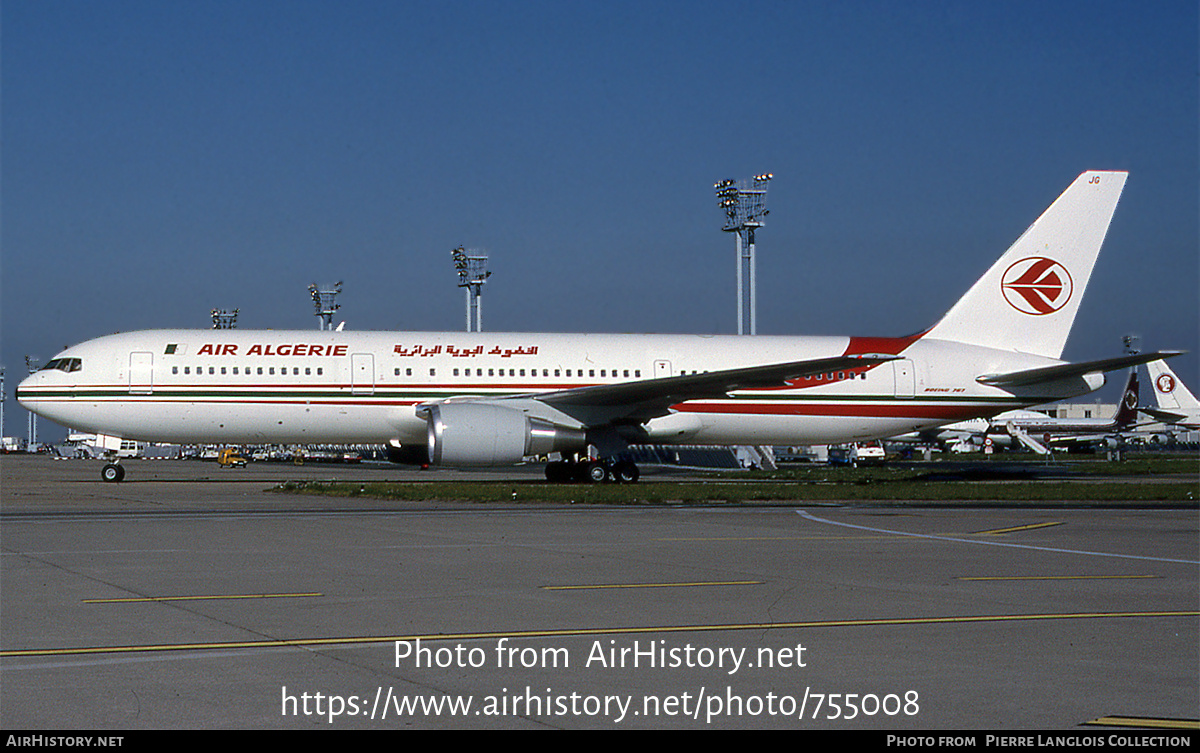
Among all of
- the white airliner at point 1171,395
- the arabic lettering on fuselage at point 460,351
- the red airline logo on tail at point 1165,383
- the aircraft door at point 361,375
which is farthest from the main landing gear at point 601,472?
the red airline logo on tail at point 1165,383

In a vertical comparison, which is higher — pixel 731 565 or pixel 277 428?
pixel 277 428

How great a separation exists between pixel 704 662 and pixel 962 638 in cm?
207

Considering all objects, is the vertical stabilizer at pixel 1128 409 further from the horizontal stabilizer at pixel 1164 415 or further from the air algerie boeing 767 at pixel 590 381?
the air algerie boeing 767 at pixel 590 381

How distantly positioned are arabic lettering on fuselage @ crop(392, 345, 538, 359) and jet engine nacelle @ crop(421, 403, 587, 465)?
10.6 feet

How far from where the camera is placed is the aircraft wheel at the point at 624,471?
29.5 metres

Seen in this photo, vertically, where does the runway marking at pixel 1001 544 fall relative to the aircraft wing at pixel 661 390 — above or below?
below

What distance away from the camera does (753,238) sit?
55.5m

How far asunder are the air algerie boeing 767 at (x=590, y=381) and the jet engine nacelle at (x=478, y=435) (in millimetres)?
37

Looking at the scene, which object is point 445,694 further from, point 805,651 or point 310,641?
point 805,651

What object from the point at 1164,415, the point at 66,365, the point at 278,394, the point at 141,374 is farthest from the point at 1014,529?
the point at 1164,415

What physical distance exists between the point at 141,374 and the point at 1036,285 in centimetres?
2518

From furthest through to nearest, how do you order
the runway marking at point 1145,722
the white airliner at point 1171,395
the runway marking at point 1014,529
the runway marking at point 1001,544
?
the white airliner at point 1171,395
the runway marking at point 1014,529
the runway marking at point 1001,544
the runway marking at point 1145,722

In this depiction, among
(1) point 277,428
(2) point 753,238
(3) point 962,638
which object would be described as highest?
(2) point 753,238
